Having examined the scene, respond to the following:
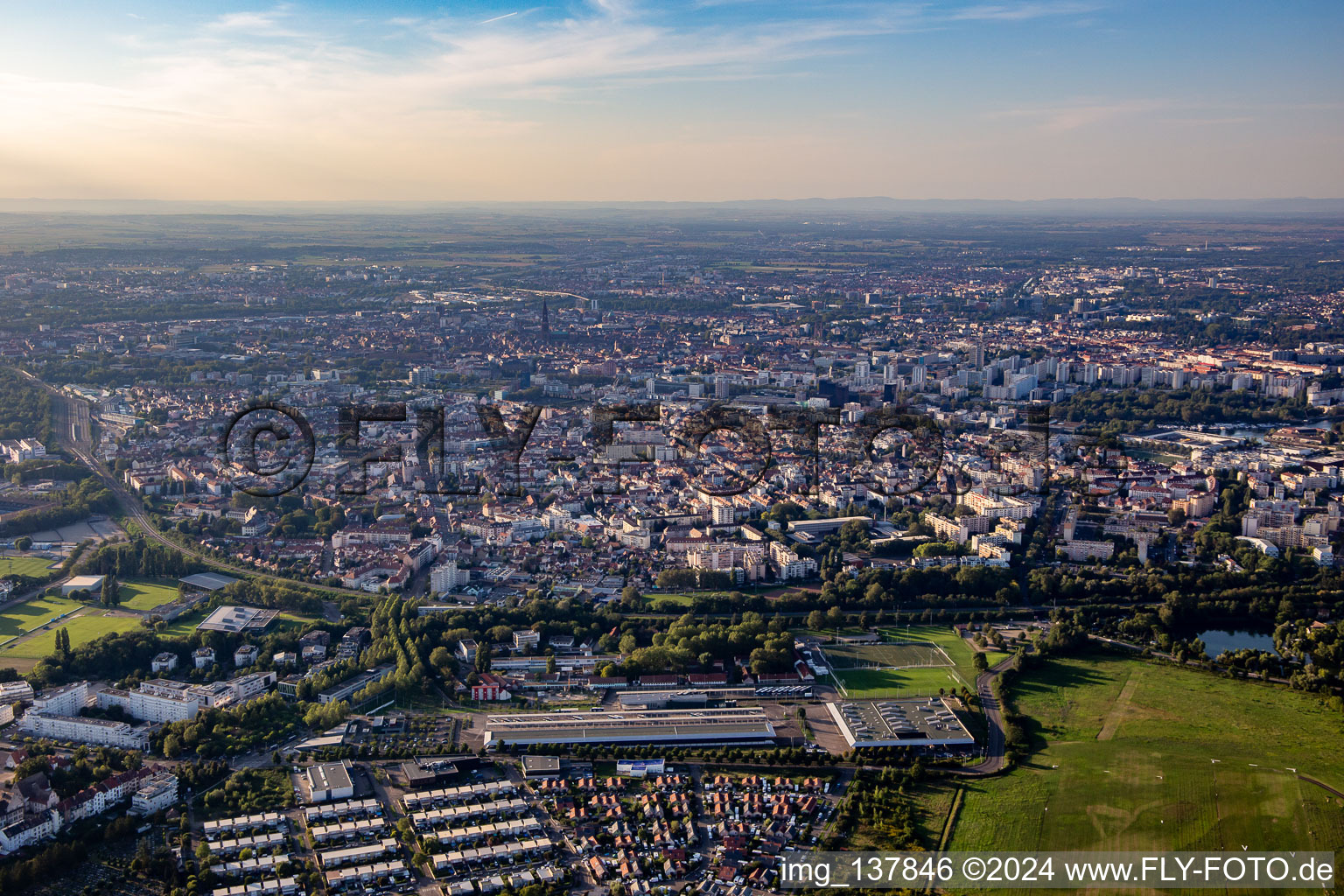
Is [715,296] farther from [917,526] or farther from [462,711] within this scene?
[462,711]

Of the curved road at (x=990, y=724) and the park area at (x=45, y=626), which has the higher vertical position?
the park area at (x=45, y=626)

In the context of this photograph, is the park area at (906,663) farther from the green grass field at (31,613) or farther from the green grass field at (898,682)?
the green grass field at (31,613)

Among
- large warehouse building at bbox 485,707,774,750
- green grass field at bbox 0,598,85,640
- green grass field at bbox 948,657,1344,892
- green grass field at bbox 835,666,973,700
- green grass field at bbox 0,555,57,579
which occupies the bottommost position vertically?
green grass field at bbox 948,657,1344,892

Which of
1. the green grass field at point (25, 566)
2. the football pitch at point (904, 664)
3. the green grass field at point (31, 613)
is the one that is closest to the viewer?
→ the football pitch at point (904, 664)

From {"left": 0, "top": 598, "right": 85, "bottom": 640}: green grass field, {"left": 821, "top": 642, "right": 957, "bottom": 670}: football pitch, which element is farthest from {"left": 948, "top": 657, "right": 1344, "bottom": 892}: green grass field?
{"left": 0, "top": 598, "right": 85, "bottom": 640}: green grass field

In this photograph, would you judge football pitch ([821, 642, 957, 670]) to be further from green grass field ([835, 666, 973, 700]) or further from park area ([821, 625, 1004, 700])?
green grass field ([835, 666, 973, 700])

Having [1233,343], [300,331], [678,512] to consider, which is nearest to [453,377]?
[300,331]

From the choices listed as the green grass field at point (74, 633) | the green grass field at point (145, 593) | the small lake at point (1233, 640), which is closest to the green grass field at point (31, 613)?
the green grass field at point (74, 633)
